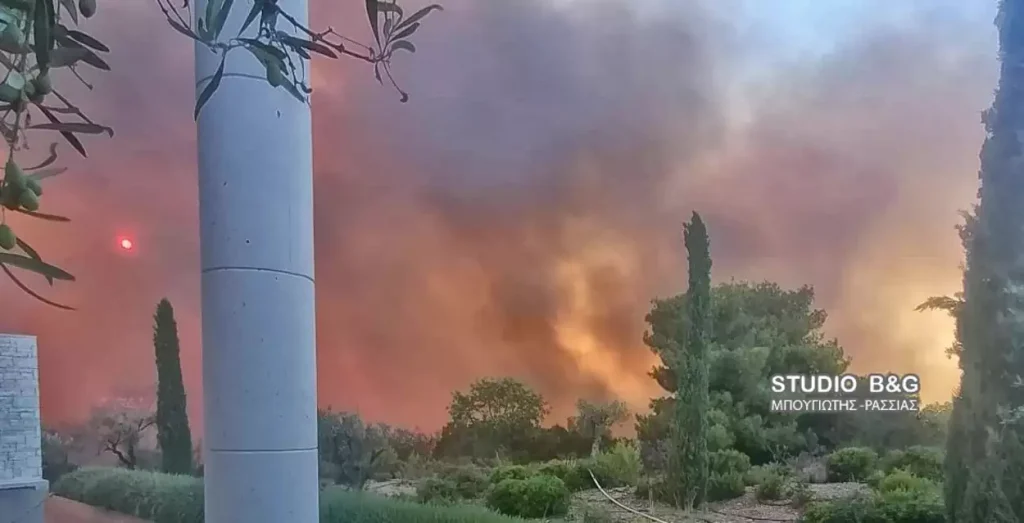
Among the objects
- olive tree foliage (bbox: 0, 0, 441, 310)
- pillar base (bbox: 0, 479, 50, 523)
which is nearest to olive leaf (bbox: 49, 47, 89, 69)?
olive tree foliage (bbox: 0, 0, 441, 310)

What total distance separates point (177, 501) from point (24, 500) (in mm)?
465

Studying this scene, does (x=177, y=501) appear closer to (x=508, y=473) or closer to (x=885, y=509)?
(x=508, y=473)

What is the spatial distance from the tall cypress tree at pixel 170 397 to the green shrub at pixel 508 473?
1042 millimetres

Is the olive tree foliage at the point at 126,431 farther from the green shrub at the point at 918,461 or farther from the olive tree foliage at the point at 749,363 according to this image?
the green shrub at the point at 918,461

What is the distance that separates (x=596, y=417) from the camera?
2.86 meters

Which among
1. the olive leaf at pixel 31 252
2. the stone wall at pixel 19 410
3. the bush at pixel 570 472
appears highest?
the olive leaf at pixel 31 252

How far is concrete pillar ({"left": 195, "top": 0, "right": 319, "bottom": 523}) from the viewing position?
1.75 meters

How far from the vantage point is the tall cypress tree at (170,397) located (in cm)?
256

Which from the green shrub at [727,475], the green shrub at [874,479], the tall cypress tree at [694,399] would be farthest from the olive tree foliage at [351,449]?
the green shrub at [874,479]

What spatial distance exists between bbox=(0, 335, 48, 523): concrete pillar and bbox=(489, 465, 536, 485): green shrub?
1449 mm

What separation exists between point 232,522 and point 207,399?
Result: 281mm

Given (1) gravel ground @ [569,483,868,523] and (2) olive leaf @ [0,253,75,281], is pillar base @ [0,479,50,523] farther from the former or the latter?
(2) olive leaf @ [0,253,75,281]

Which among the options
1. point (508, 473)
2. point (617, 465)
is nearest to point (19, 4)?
point (508, 473)

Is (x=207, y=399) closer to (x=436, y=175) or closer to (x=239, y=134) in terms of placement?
(x=239, y=134)
